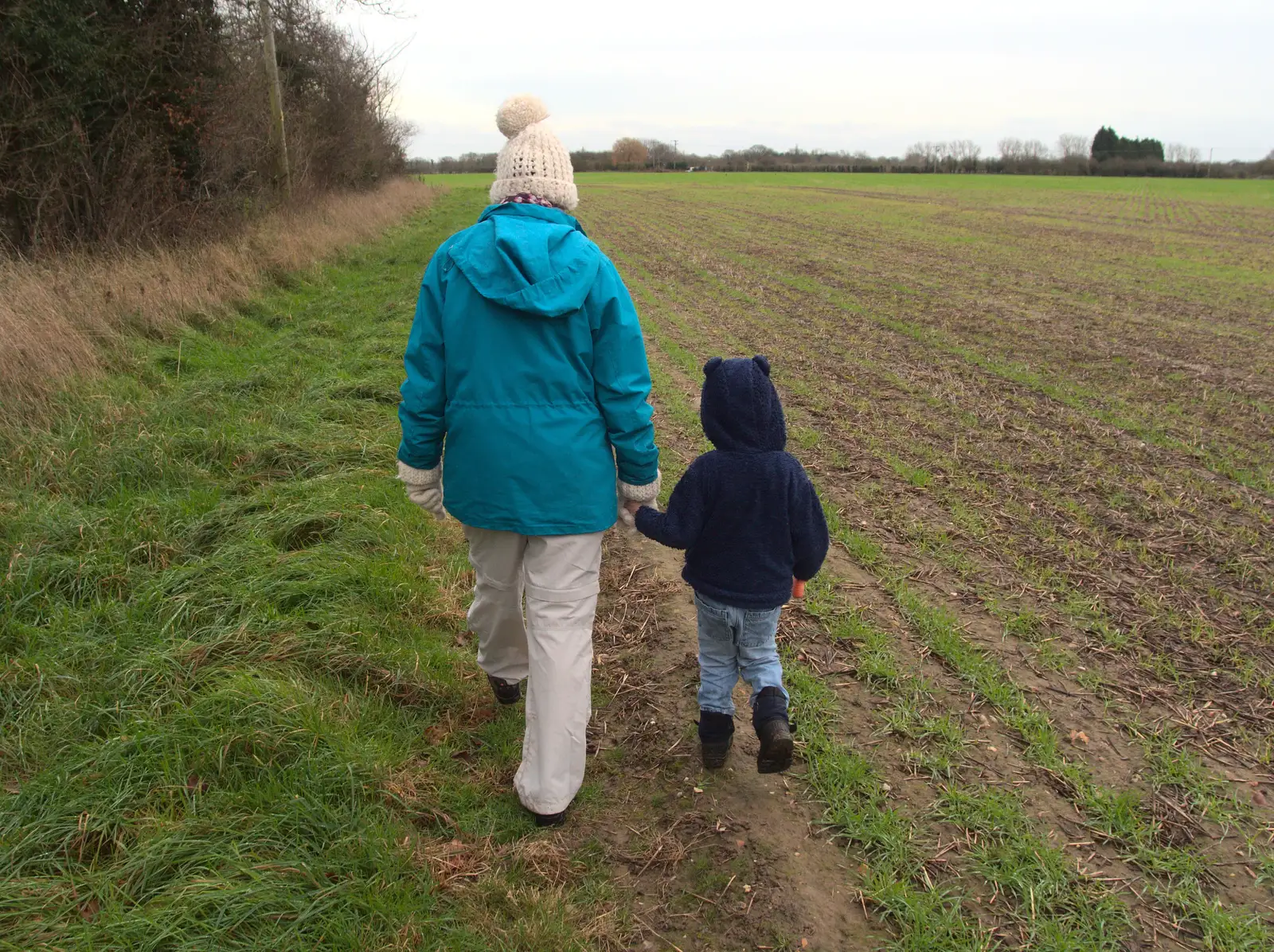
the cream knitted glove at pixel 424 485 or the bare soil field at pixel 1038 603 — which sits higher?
the cream knitted glove at pixel 424 485

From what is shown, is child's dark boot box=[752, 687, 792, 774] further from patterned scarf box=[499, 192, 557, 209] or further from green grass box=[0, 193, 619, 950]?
patterned scarf box=[499, 192, 557, 209]

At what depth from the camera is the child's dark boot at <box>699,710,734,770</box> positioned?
3.22 metres

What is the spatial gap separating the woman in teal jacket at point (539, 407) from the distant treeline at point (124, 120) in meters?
8.65

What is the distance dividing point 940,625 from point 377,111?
31.9 meters

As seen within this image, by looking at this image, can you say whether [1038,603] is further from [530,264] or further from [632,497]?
[530,264]

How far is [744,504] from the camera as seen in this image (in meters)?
2.95

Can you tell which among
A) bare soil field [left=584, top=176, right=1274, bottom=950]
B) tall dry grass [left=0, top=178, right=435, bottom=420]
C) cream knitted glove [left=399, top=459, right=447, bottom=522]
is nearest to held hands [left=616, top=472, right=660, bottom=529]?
cream knitted glove [left=399, top=459, right=447, bottom=522]

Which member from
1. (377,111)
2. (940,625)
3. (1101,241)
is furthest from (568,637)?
(377,111)

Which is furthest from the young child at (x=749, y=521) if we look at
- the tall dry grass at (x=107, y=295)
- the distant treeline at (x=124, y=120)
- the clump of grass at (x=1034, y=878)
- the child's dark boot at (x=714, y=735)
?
the distant treeline at (x=124, y=120)

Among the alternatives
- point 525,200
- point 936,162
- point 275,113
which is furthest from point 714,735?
point 936,162

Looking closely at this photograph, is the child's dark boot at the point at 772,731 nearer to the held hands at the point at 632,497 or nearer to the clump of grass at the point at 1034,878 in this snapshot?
the clump of grass at the point at 1034,878

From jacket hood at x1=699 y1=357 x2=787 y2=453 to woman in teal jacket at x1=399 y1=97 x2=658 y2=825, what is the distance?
26 cm

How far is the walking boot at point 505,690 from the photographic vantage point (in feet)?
11.6

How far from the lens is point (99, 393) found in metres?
6.14
